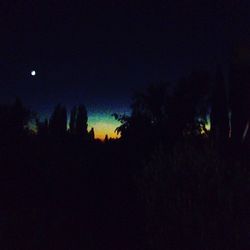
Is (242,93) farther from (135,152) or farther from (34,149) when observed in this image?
(34,149)

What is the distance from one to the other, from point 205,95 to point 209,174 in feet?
134

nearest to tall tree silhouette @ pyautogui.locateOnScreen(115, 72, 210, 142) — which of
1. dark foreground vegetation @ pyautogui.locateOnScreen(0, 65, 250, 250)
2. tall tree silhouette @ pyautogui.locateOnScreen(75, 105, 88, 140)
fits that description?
tall tree silhouette @ pyautogui.locateOnScreen(75, 105, 88, 140)

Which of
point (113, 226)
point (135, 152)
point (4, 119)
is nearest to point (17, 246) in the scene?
point (113, 226)

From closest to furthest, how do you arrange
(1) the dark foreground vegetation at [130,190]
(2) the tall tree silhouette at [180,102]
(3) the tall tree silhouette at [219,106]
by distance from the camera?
1. (1) the dark foreground vegetation at [130,190]
2. (3) the tall tree silhouette at [219,106]
3. (2) the tall tree silhouette at [180,102]

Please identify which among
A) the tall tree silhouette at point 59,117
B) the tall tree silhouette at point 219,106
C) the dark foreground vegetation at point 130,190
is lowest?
the dark foreground vegetation at point 130,190

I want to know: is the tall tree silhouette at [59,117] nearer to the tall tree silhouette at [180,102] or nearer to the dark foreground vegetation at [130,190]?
the tall tree silhouette at [180,102]

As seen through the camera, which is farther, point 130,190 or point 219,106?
point 219,106

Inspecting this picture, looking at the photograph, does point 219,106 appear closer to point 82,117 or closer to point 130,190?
point 130,190

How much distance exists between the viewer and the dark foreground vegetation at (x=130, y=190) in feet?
28.2

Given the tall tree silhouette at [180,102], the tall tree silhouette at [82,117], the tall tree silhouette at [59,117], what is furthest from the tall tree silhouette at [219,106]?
the tall tree silhouette at [82,117]

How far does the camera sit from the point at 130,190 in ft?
45.6

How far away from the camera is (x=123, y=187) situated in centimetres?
1412

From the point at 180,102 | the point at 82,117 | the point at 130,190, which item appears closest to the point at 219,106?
the point at 180,102

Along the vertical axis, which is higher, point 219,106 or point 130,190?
point 219,106
